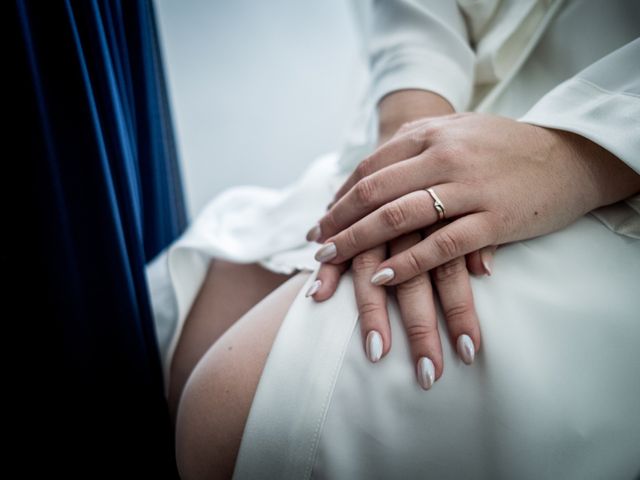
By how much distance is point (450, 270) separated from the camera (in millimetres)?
479

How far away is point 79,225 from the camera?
65 cm

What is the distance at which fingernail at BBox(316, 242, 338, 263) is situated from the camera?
1.74 feet

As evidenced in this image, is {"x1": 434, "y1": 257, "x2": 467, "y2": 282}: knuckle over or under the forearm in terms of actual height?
under

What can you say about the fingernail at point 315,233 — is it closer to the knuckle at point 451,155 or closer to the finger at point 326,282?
the finger at point 326,282

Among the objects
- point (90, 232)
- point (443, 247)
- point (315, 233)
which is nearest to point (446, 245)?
point (443, 247)

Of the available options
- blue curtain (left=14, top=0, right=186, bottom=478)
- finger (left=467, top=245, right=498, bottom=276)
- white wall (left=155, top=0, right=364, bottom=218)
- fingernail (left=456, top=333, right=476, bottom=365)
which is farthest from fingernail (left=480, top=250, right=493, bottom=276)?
white wall (left=155, top=0, right=364, bottom=218)

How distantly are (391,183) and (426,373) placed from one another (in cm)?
25

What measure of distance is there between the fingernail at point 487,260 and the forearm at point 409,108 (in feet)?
1.14

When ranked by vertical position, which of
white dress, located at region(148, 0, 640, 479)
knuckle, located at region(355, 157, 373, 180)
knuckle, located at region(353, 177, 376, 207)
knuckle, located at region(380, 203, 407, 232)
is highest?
knuckle, located at region(355, 157, 373, 180)

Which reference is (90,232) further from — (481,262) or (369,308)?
(481,262)

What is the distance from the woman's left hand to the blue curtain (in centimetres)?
41

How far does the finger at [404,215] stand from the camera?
477 millimetres

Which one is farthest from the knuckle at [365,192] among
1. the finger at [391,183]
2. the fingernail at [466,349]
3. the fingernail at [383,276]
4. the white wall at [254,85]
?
the white wall at [254,85]

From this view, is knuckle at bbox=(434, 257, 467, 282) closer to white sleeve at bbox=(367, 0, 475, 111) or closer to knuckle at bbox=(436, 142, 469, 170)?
Answer: knuckle at bbox=(436, 142, 469, 170)
